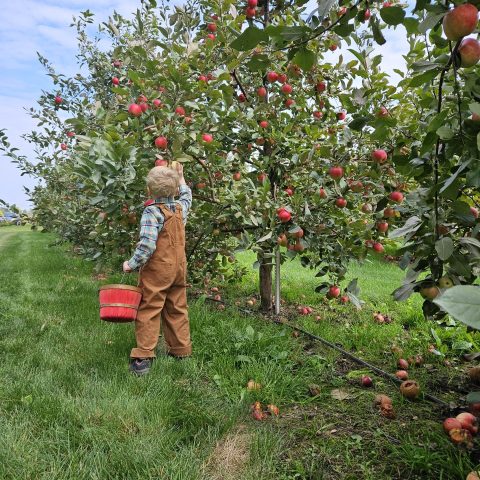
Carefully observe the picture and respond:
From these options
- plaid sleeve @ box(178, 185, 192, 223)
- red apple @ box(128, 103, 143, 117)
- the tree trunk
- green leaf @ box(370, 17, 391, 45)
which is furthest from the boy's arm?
green leaf @ box(370, 17, 391, 45)

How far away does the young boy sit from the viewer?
2.73 metres

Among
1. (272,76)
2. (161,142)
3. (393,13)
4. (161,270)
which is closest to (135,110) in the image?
(161,142)

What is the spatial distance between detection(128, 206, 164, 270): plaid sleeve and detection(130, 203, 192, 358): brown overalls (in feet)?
0.27

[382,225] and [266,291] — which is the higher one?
[382,225]

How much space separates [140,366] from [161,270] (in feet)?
2.03

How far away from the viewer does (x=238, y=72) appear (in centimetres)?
398

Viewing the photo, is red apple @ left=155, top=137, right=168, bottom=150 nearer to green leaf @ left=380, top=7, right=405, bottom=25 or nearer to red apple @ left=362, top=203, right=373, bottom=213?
red apple @ left=362, top=203, right=373, bottom=213

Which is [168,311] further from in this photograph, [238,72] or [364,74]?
[238,72]

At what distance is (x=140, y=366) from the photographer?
268 centimetres

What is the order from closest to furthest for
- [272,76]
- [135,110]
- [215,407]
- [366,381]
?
[215,407] → [366,381] → [135,110] → [272,76]

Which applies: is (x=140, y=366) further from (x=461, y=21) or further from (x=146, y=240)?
(x=461, y=21)

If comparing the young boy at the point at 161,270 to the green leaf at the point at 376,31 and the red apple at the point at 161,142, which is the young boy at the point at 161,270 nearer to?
the red apple at the point at 161,142

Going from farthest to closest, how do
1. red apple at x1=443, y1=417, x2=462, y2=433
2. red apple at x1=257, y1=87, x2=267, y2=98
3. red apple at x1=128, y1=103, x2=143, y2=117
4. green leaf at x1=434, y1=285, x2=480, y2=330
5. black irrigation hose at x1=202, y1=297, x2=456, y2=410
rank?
red apple at x1=257, y1=87, x2=267, y2=98
red apple at x1=128, y1=103, x2=143, y2=117
black irrigation hose at x1=202, y1=297, x2=456, y2=410
red apple at x1=443, y1=417, x2=462, y2=433
green leaf at x1=434, y1=285, x2=480, y2=330

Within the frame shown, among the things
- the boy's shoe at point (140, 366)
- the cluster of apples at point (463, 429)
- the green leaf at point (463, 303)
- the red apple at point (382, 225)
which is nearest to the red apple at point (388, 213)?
the red apple at point (382, 225)
